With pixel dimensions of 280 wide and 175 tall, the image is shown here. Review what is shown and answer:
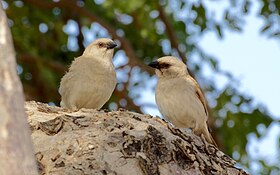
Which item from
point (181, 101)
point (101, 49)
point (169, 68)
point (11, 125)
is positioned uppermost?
point (101, 49)

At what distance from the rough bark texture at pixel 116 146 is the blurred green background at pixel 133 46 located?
4.52 metres

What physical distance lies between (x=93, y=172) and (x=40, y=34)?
21.9 feet

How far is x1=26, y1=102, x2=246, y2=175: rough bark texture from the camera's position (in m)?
5.72

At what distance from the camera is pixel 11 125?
3.42 metres

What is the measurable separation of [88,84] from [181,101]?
2.96 feet

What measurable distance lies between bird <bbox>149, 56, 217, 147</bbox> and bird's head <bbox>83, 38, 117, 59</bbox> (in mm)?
601

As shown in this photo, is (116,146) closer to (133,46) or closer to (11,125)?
(11,125)

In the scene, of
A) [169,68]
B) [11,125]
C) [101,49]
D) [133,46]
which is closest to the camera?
[11,125]


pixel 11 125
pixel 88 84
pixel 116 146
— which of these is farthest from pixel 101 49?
pixel 11 125

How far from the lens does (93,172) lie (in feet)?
18.4

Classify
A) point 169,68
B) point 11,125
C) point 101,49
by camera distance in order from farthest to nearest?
1. point 101,49
2. point 169,68
3. point 11,125

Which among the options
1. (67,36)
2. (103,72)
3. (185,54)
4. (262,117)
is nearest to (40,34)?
(67,36)

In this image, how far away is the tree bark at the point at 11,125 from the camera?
338 cm

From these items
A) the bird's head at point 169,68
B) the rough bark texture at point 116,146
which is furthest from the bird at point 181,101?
the rough bark texture at point 116,146
